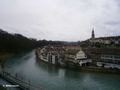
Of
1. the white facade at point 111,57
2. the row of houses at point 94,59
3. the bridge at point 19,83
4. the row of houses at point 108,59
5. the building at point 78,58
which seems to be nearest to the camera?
the bridge at point 19,83

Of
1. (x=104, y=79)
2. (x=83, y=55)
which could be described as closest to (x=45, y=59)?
(x=83, y=55)

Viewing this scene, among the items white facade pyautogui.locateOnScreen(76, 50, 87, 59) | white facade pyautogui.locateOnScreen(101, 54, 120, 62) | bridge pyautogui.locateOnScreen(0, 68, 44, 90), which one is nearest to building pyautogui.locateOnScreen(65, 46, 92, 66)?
white facade pyautogui.locateOnScreen(76, 50, 87, 59)

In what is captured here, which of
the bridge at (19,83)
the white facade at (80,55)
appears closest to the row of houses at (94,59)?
the white facade at (80,55)

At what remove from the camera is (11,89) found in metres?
10.1

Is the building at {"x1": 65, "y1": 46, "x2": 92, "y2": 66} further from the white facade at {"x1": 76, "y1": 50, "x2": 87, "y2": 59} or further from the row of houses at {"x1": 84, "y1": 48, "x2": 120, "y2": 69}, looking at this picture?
the row of houses at {"x1": 84, "y1": 48, "x2": 120, "y2": 69}

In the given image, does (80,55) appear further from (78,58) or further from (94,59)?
(94,59)

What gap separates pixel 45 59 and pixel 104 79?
37.5ft

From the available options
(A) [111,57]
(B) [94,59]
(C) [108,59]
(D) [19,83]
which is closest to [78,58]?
(B) [94,59]

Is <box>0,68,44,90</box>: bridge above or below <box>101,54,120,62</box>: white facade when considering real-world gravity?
below

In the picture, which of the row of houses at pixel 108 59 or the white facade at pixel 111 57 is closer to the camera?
the row of houses at pixel 108 59

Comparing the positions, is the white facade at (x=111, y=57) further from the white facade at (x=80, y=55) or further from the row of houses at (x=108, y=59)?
the white facade at (x=80, y=55)

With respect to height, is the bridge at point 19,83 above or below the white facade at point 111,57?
below

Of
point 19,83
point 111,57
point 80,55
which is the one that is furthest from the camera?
point 80,55

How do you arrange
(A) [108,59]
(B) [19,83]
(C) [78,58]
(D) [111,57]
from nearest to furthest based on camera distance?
1. (B) [19,83]
2. (D) [111,57]
3. (A) [108,59]
4. (C) [78,58]
